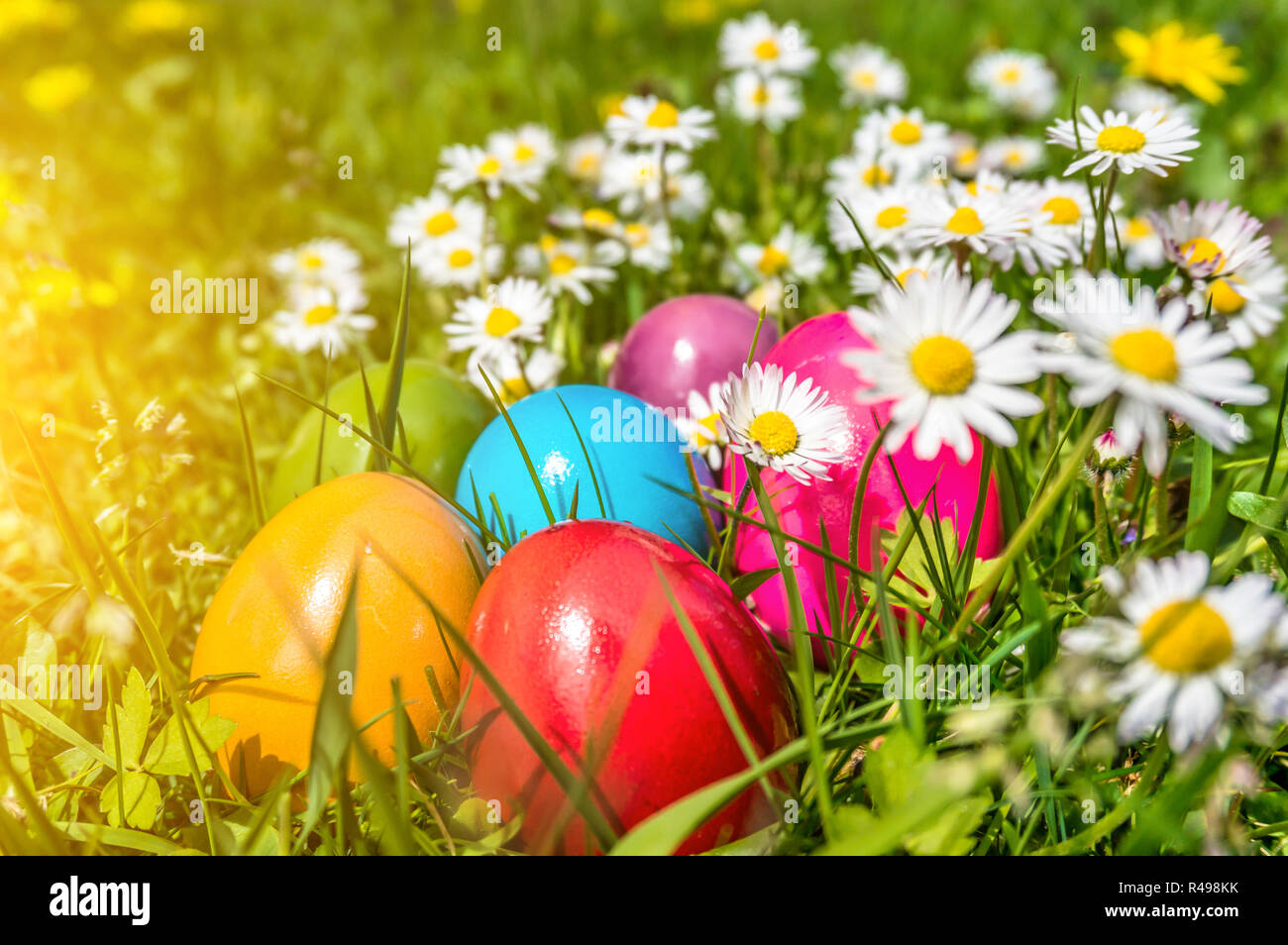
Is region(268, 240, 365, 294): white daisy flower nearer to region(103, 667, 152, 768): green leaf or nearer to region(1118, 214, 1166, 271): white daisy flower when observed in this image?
region(103, 667, 152, 768): green leaf

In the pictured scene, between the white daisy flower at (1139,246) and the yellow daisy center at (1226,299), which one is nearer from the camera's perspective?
the yellow daisy center at (1226,299)

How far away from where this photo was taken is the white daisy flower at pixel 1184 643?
23.6 inches

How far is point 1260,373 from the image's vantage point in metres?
1.57

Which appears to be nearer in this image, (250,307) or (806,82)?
(250,307)

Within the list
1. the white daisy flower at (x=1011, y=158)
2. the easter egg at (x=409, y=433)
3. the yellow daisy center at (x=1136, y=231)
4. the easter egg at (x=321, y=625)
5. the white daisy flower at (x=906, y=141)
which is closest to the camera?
the easter egg at (x=321, y=625)

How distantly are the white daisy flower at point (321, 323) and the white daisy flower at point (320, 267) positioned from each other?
0.11 meters

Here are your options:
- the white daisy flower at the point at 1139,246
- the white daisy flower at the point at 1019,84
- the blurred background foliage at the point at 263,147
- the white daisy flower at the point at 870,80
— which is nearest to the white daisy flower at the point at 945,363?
the blurred background foliage at the point at 263,147

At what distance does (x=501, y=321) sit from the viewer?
1.28 meters

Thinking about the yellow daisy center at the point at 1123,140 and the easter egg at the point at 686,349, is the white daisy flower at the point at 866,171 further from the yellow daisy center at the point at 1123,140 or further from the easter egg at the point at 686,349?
the yellow daisy center at the point at 1123,140

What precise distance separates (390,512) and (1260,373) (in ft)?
4.79

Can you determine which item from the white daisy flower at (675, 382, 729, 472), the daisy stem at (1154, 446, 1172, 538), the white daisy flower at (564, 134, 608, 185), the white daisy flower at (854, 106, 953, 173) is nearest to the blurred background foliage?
the white daisy flower at (564, 134, 608, 185)
